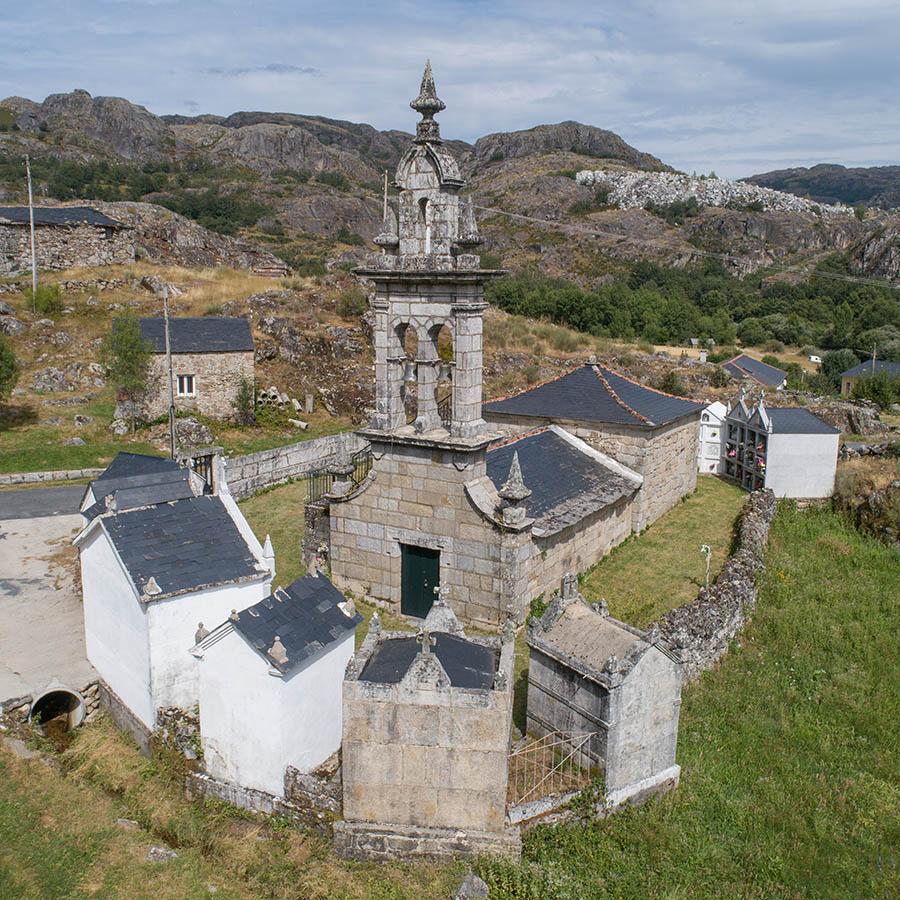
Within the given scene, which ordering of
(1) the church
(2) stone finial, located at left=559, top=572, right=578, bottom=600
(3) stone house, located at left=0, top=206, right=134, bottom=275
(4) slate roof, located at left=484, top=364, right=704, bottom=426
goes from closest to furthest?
(2) stone finial, located at left=559, top=572, right=578, bottom=600, (1) the church, (4) slate roof, located at left=484, top=364, right=704, bottom=426, (3) stone house, located at left=0, top=206, right=134, bottom=275

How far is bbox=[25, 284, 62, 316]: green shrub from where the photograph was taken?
31.7 meters

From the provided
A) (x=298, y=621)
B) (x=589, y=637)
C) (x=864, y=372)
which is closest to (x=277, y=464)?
(x=298, y=621)

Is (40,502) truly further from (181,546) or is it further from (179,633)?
(179,633)

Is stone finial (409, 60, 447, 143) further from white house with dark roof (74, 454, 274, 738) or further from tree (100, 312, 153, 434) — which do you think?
tree (100, 312, 153, 434)

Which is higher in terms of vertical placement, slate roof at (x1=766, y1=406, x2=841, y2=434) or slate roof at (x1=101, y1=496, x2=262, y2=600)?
slate roof at (x1=101, y1=496, x2=262, y2=600)

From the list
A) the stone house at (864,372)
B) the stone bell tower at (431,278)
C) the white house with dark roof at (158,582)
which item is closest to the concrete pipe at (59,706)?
the white house with dark roof at (158,582)

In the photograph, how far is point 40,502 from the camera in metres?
19.7

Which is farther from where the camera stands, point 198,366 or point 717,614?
point 198,366

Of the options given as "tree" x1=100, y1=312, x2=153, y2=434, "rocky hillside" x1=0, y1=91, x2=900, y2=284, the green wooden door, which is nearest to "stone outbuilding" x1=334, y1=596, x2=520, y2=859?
the green wooden door

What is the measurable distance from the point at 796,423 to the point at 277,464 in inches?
602

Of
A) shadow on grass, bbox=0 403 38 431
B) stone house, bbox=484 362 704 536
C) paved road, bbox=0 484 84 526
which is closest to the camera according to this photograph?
stone house, bbox=484 362 704 536

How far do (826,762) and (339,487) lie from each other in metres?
8.63

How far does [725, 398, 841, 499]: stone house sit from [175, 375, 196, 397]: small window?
63.2ft

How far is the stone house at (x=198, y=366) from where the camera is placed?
26.8 meters
